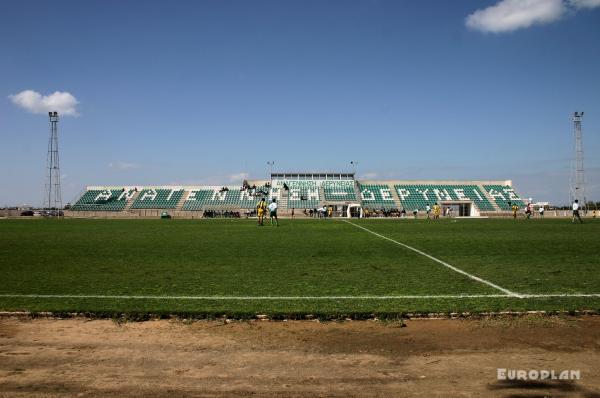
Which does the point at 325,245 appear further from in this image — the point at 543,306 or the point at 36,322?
the point at 36,322

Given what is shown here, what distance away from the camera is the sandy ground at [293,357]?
386 cm

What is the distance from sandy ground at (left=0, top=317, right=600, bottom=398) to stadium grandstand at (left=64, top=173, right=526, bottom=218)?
61.2 meters

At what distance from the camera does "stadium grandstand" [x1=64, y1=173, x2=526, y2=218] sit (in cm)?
7138

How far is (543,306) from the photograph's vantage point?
257 inches

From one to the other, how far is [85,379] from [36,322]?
2.51 metres

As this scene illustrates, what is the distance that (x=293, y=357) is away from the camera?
4.64m

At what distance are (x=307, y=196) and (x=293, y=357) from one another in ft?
233

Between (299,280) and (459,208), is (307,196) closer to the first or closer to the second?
(459,208)

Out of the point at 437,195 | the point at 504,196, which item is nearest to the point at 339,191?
the point at 437,195

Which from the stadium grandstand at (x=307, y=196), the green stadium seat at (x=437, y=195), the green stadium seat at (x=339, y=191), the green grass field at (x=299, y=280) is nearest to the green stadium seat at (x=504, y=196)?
the stadium grandstand at (x=307, y=196)

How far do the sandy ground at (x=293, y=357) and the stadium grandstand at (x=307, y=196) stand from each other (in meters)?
61.2

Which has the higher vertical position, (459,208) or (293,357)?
(459,208)

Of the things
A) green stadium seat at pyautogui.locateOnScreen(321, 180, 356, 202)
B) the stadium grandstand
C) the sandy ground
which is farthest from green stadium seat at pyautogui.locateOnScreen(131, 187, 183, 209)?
the sandy ground

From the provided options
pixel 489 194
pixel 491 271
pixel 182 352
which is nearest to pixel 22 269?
pixel 182 352
